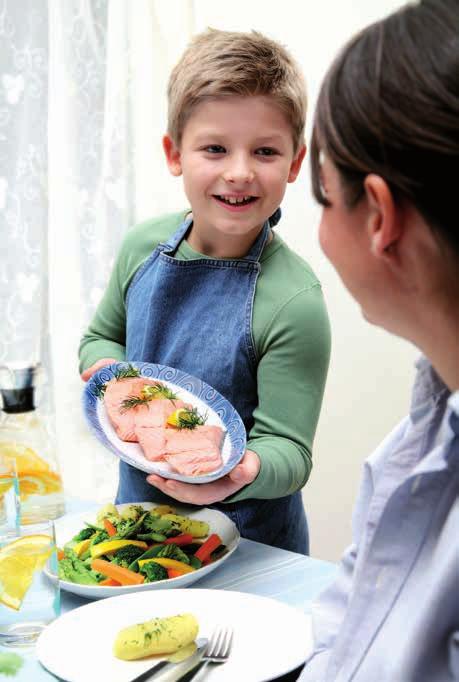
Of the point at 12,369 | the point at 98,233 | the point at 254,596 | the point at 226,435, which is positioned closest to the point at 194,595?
the point at 254,596

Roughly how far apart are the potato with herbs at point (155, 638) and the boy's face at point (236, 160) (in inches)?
29.1

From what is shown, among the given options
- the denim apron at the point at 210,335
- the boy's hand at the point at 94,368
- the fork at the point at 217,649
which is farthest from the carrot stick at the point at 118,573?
the boy's hand at the point at 94,368

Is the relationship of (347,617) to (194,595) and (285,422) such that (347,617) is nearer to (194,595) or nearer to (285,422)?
(194,595)

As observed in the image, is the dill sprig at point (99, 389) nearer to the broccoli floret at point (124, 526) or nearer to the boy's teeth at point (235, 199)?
the broccoli floret at point (124, 526)

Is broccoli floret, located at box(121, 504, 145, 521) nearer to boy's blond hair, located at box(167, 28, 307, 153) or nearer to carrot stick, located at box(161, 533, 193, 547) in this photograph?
carrot stick, located at box(161, 533, 193, 547)

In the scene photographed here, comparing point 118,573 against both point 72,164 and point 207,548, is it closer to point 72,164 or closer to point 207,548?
point 207,548

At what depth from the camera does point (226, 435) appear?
1.35 meters

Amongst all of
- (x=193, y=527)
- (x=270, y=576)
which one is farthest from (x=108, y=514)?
(x=270, y=576)

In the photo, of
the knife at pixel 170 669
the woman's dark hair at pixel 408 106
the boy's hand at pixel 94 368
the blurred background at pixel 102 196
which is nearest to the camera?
the woman's dark hair at pixel 408 106

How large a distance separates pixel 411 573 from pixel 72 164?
2.21 m

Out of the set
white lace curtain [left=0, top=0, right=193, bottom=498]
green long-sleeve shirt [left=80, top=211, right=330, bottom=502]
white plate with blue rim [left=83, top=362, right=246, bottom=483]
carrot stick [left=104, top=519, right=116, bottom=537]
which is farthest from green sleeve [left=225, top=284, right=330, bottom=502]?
white lace curtain [left=0, top=0, right=193, bottom=498]

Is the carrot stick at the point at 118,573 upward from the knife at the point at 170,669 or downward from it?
downward

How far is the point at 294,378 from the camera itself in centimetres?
151

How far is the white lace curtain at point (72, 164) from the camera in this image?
2703mm
